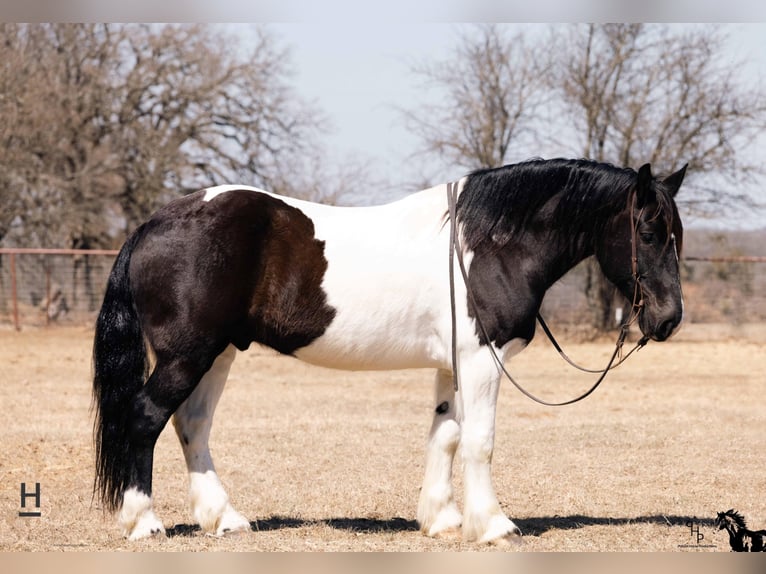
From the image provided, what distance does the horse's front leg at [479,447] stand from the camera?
4914mm

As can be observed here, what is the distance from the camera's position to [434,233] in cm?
511

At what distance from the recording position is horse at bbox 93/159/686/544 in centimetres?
491

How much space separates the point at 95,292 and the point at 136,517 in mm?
16717

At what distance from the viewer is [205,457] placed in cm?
518

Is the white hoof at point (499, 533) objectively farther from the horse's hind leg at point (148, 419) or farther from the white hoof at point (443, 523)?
the horse's hind leg at point (148, 419)

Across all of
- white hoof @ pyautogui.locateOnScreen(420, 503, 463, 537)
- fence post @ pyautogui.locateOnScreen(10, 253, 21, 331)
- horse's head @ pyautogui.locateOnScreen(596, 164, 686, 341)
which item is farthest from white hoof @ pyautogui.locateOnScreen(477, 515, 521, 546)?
fence post @ pyautogui.locateOnScreen(10, 253, 21, 331)

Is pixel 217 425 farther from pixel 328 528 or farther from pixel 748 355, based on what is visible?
pixel 748 355

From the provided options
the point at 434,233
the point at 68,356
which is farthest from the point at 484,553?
the point at 68,356

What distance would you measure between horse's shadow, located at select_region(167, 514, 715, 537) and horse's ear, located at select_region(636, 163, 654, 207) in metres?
1.96

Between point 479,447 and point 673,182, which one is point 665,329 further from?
point 479,447

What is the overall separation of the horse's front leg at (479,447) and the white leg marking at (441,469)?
289mm

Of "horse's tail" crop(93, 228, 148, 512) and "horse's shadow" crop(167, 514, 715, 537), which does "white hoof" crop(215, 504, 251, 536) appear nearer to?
"horse's shadow" crop(167, 514, 715, 537)

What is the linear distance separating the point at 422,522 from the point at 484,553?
0.75m

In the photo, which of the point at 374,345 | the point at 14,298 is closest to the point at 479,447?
the point at 374,345
